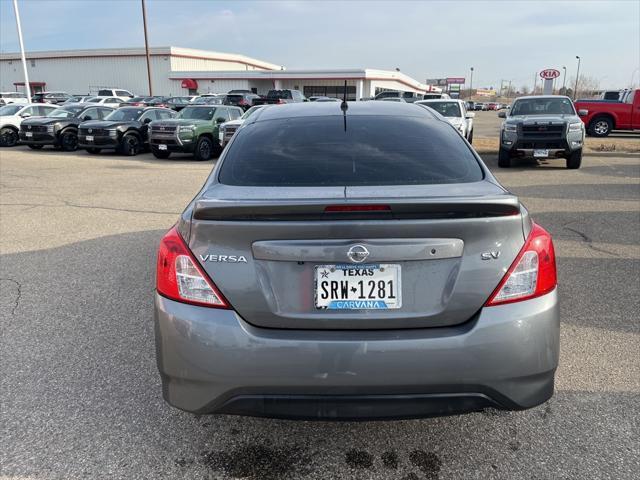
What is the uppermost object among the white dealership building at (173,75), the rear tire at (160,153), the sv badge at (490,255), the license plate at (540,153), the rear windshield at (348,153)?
the white dealership building at (173,75)

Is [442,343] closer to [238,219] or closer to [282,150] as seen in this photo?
[238,219]

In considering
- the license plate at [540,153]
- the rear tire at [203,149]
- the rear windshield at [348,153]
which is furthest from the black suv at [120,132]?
the rear windshield at [348,153]

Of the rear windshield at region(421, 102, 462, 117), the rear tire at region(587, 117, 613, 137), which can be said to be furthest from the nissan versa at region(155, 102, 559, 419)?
the rear tire at region(587, 117, 613, 137)

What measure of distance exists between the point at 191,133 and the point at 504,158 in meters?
9.11

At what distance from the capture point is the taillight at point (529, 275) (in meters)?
2.30

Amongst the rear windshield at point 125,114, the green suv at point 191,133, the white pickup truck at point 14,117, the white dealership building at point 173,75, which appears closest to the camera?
the green suv at point 191,133

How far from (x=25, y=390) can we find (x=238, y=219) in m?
2.08

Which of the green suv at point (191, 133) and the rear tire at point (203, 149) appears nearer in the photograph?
the green suv at point (191, 133)

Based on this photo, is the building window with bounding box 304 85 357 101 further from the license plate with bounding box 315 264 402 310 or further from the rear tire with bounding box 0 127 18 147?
the license plate with bounding box 315 264 402 310

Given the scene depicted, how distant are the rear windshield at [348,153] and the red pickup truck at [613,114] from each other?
22474mm

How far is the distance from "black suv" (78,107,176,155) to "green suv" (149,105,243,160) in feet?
5.08

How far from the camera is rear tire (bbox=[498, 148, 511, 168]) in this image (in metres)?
13.6

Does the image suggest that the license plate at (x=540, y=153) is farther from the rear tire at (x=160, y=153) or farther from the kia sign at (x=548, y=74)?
the kia sign at (x=548, y=74)

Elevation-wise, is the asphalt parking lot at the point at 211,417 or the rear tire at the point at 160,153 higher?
the asphalt parking lot at the point at 211,417
